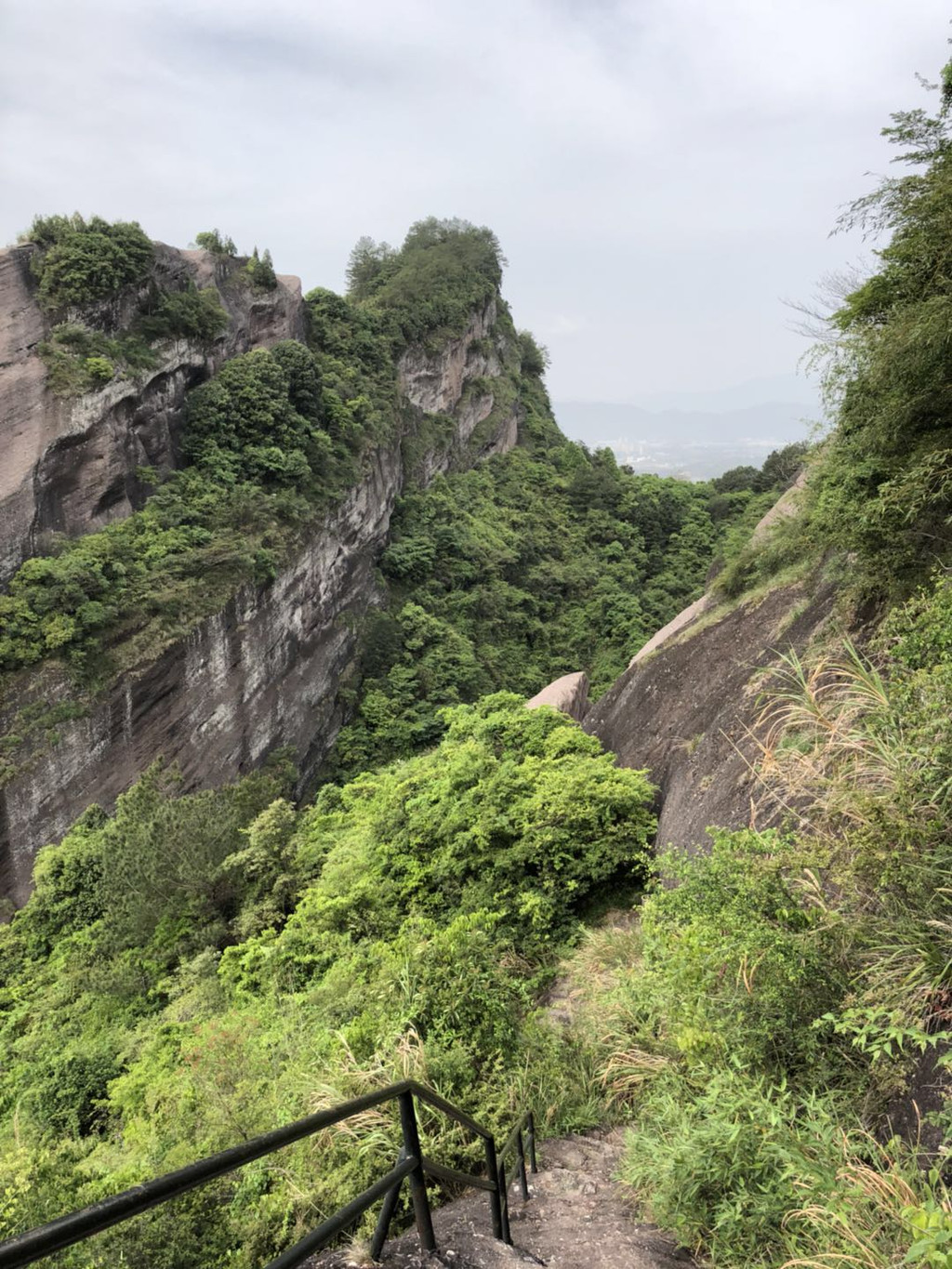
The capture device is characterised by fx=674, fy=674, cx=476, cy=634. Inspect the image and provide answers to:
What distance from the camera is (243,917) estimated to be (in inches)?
387

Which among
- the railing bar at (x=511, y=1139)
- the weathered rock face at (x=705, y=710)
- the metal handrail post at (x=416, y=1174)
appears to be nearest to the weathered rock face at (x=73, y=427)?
the weathered rock face at (x=705, y=710)

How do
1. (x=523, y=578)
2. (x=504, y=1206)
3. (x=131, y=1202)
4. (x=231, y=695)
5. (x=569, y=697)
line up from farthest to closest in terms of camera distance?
(x=523, y=578) < (x=231, y=695) < (x=569, y=697) < (x=504, y=1206) < (x=131, y=1202)

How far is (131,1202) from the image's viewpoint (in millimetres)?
1147

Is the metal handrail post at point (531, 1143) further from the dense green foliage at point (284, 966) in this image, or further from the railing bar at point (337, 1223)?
the railing bar at point (337, 1223)

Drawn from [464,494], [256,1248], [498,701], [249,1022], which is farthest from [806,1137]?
[464,494]

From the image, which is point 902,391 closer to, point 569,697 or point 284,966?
point 284,966

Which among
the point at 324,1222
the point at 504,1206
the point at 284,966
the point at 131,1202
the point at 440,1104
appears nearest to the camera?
the point at 131,1202

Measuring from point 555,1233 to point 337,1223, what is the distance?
2130mm

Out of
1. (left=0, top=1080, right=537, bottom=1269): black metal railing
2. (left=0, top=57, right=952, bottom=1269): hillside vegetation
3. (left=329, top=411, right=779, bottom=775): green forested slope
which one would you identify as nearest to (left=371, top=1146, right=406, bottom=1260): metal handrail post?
(left=0, top=1080, right=537, bottom=1269): black metal railing

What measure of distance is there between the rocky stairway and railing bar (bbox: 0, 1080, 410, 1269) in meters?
1.26

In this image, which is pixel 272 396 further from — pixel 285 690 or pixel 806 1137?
pixel 806 1137

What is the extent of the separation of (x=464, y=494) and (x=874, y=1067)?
39258 mm

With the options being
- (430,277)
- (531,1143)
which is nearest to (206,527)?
(531,1143)

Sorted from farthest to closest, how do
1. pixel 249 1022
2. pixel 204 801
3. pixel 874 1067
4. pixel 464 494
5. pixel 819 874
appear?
pixel 464 494
pixel 204 801
pixel 249 1022
pixel 819 874
pixel 874 1067
